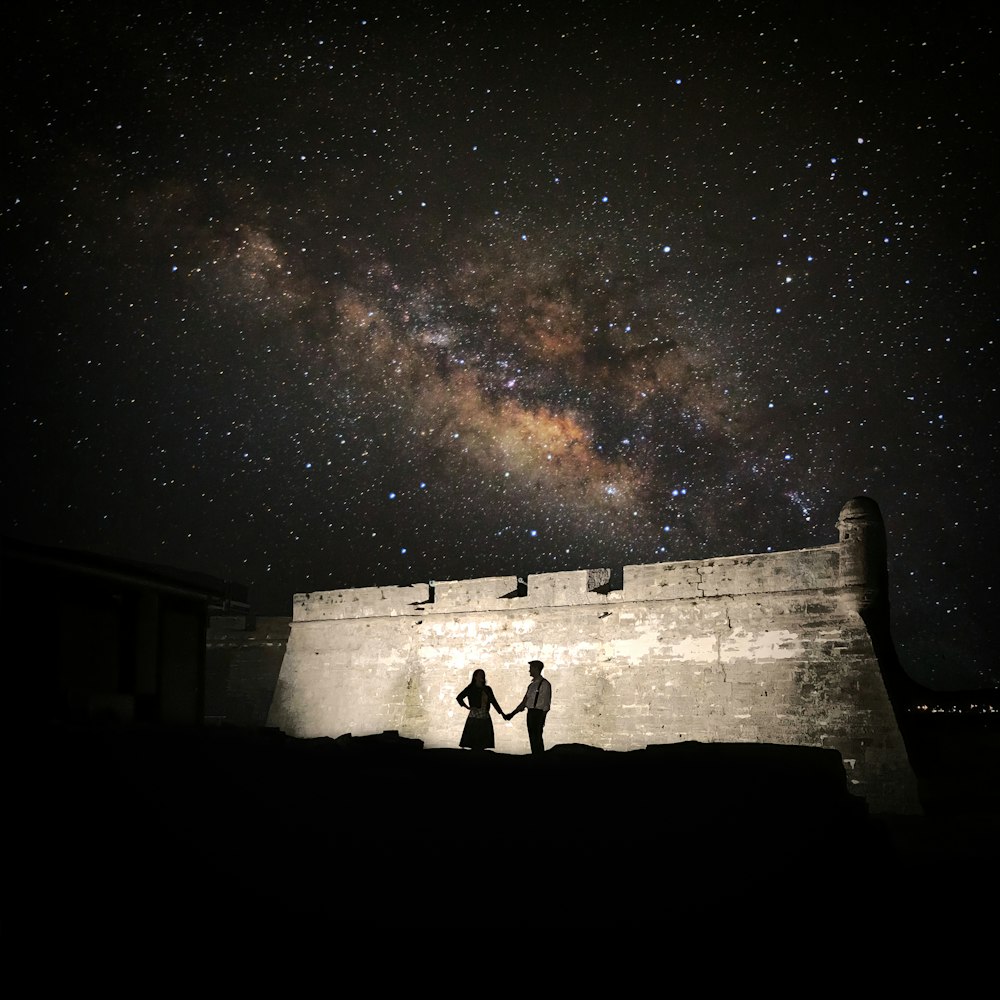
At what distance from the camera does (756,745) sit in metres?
4.88

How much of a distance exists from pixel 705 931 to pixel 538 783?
2.73 ft

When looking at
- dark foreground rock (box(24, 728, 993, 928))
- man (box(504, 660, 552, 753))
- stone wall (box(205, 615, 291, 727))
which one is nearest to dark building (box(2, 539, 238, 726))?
dark foreground rock (box(24, 728, 993, 928))

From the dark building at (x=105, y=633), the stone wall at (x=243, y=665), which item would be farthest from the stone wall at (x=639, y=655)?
the dark building at (x=105, y=633)

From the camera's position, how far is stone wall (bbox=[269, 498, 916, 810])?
13195mm

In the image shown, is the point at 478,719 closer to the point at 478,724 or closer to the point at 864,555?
the point at 478,724

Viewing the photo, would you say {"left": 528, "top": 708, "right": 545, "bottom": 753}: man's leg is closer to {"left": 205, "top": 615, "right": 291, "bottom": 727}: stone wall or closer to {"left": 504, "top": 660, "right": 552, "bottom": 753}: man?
{"left": 504, "top": 660, "right": 552, "bottom": 753}: man

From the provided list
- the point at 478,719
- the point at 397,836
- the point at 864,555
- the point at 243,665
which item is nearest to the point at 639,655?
the point at 864,555

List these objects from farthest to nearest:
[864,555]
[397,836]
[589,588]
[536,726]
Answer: [589,588] → [864,555] → [536,726] → [397,836]

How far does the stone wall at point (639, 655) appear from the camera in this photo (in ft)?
43.3

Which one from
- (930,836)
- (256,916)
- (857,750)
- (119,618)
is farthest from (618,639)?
(256,916)

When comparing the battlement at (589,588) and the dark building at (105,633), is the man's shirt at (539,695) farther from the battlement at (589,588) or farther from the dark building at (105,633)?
the battlement at (589,588)

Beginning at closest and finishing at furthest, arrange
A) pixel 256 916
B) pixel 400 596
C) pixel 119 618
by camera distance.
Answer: pixel 256 916, pixel 119 618, pixel 400 596

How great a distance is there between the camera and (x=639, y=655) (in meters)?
15.3

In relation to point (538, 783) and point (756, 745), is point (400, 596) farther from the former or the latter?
point (538, 783)
